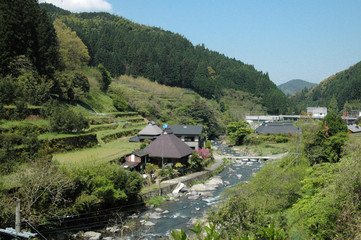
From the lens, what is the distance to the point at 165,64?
68.4m

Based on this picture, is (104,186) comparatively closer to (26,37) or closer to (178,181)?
(178,181)

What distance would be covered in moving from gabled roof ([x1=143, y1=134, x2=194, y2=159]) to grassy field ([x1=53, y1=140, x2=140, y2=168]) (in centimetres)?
182

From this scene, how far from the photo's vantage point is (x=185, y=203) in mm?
16219

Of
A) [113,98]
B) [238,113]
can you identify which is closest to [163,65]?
[238,113]

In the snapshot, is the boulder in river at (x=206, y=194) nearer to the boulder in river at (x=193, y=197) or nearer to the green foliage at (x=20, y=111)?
the boulder in river at (x=193, y=197)

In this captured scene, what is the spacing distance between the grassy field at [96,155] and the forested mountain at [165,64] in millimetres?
36120

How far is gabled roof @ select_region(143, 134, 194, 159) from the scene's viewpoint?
20984 millimetres

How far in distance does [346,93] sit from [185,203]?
81.0 meters

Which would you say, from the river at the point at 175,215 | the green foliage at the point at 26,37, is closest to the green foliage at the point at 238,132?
the river at the point at 175,215

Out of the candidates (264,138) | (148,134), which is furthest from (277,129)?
(148,134)

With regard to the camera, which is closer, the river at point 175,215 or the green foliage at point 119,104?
the river at point 175,215

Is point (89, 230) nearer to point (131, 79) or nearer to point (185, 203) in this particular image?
point (185, 203)

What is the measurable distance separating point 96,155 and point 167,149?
18.8 feet

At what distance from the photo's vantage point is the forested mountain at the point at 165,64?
60119 mm
